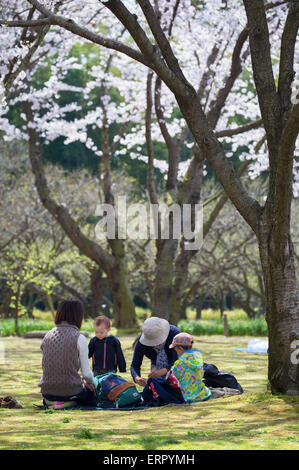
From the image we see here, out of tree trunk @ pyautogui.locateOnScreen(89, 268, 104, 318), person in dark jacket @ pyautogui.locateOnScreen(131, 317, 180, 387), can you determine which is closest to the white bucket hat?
person in dark jacket @ pyautogui.locateOnScreen(131, 317, 180, 387)

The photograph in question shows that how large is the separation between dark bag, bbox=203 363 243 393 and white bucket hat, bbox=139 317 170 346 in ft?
2.15

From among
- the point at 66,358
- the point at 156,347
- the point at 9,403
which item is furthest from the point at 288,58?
the point at 9,403

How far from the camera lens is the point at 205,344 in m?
15.1

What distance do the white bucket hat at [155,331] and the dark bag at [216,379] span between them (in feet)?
2.15

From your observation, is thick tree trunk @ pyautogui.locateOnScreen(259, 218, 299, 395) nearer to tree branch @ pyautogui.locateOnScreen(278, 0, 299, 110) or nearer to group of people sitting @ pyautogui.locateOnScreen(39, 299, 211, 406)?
group of people sitting @ pyautogui.locateOnScreen(39, 299, 211, 406)

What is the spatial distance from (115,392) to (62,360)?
0.61 m

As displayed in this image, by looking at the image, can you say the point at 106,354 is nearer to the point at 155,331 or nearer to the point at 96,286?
the point at 155,331

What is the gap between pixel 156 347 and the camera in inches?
269

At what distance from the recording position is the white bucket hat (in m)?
6.64

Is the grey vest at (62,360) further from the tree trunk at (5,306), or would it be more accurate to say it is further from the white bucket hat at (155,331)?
the tree trunk at (5,306)

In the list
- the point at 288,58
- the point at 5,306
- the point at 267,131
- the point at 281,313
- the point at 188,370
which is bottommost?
the point at 5,306

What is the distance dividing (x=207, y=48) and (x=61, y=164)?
61.0 ft

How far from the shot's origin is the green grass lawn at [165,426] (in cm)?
440

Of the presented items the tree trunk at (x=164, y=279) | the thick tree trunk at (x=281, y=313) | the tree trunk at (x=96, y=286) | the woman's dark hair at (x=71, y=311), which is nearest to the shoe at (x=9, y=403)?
the woman's dark hair at (x=71, y=311)
